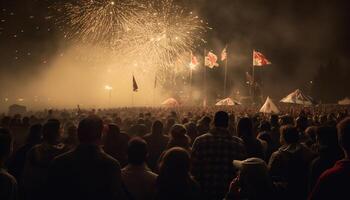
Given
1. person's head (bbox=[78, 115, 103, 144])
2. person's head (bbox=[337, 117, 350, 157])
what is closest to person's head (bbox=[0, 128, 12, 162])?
person's head (bbox=[78, 115, 103, 144])

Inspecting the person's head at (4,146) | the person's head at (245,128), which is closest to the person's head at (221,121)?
the person's head at (245,128)

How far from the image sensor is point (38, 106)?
6675 cm

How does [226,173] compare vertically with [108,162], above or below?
below

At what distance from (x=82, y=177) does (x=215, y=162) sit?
208 cm

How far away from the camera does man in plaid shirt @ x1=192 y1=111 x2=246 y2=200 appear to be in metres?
4.85

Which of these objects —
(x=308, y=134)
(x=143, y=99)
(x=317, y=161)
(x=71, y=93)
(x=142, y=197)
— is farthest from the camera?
(x=143, y=99)

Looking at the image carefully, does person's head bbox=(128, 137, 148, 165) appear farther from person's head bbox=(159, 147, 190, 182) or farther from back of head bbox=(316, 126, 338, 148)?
back of head bbox=(316, 126, 338, 148)

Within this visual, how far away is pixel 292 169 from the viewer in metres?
4.99

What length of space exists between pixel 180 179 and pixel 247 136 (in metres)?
2.52

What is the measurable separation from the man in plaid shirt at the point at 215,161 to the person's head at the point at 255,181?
1312 millimetres

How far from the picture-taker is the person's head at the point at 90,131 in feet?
11.9

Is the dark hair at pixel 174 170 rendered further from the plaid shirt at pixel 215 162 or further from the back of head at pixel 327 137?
the back of head at pixel 327 137

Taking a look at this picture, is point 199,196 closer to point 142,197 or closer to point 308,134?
point 142,197

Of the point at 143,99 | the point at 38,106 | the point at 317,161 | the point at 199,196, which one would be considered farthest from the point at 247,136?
the point at 143,99
